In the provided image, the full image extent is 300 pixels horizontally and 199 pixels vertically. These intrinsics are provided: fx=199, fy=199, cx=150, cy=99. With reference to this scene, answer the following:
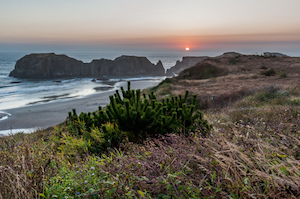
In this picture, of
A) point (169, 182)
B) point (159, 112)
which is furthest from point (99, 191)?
point (159, 112)

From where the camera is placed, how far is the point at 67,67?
9044 cm

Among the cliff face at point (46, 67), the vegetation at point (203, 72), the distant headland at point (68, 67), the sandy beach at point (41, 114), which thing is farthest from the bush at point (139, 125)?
the cliff face at point (46, 67)

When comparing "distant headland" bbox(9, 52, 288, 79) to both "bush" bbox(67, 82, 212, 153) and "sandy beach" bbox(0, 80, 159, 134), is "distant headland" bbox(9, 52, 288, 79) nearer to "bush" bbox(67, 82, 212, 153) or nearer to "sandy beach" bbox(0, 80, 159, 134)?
"sandy beach" bbox(0, 80, 159, 134)

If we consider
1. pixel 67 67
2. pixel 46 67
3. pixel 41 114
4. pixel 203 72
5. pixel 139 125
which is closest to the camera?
pixel 139 125

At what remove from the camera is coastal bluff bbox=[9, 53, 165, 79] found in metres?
84.9

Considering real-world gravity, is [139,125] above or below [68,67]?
below

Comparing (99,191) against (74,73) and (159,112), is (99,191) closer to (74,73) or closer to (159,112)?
(159,112)

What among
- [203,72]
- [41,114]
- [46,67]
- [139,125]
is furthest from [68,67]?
[139,125]

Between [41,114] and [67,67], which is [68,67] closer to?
[67,67]

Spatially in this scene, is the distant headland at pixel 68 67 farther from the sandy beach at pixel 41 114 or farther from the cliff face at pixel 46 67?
the sandy beach at pixel 41 114

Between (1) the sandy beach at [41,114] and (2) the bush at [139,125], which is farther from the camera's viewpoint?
(1) the sandy beach at [41,114]

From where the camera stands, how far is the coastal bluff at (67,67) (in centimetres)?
8488

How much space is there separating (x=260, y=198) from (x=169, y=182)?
92 cm

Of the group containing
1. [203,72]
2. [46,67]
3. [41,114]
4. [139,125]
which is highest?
[46,67]
